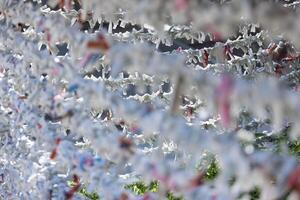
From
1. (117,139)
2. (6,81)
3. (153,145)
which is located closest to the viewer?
(117,139)

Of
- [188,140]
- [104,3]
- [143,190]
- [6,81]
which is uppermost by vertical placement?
[104,3]

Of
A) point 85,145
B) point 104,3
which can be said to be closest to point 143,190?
point 85,145

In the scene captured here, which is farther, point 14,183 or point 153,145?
point 153,145

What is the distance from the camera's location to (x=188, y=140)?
76cm

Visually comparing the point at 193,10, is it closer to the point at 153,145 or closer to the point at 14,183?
the point at 14,183

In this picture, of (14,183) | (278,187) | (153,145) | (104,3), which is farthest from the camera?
(153,145)

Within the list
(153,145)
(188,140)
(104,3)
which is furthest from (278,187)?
(153,145)

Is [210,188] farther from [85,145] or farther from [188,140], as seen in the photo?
[85,145]

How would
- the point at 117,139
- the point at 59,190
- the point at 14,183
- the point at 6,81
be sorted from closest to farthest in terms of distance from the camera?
1. the point at 117,139
2. the point at 59,190
3. the point at 6,81
4. the point at 14,183

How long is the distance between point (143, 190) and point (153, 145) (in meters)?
0.21

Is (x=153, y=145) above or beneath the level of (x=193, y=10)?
beneath

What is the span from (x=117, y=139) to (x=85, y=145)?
149cm

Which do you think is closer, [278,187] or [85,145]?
[278,187]

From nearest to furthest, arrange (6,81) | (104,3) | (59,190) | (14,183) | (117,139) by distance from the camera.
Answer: (104,3) → (117,139) → (59,190) → (6,81) → (14,183)
